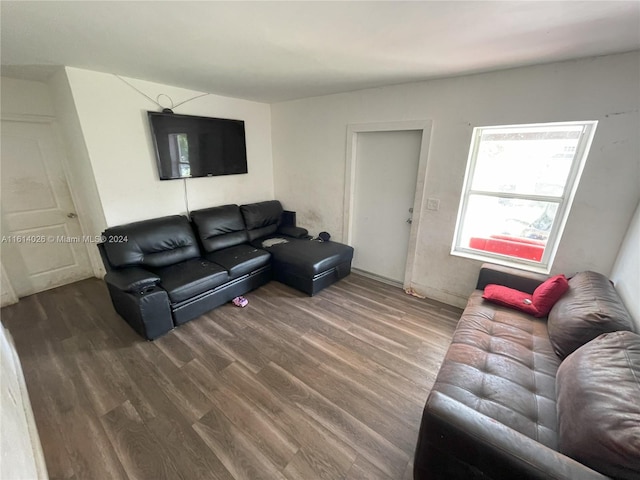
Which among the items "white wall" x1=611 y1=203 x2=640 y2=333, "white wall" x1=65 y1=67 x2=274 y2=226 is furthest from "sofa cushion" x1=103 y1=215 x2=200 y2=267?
"white wall" x1=611 y1=203 x2=640 y2=333

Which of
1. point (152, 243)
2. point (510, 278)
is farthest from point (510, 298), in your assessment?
point (152, 243)

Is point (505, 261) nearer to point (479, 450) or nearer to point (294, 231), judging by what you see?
point (479, 450)

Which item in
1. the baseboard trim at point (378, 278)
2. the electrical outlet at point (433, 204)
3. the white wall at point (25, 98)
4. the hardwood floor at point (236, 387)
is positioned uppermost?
the white wall at point (25, 98)

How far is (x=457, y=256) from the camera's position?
274 centimetres

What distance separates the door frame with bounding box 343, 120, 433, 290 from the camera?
2684 mm

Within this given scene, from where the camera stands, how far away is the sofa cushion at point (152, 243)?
247 centimetres

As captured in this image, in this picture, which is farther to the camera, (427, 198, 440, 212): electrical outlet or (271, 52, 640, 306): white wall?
(427, 198, 440, 212): electrical outlet

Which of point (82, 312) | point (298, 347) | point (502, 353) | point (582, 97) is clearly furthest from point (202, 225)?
point (582, 97)

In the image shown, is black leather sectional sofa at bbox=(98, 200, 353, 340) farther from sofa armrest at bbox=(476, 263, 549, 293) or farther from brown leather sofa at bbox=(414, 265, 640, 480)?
brown leather sofa at bbox=(414, 265, 640, 480)

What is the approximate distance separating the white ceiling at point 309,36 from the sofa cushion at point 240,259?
187cm

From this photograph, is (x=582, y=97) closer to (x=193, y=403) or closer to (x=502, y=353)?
(x=502, y=353)

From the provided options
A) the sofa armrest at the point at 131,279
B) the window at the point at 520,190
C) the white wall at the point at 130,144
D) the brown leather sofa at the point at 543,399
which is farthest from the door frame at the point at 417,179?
the sofa armrest at the point at 131,279

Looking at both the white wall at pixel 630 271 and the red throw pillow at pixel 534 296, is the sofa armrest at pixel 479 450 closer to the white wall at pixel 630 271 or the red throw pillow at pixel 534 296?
the white wall at pixel 630 271

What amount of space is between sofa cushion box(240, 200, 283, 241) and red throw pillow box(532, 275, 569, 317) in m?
3.13
